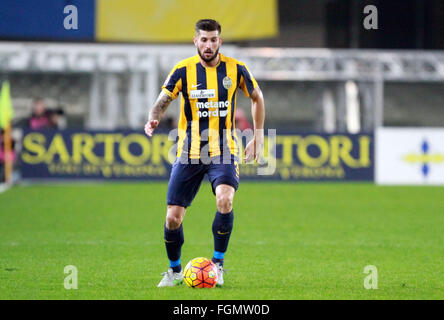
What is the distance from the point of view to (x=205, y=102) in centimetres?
676

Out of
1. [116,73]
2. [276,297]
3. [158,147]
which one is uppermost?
[116,73]

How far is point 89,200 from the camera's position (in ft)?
49.0

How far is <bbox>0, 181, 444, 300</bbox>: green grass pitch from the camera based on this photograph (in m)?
6.69

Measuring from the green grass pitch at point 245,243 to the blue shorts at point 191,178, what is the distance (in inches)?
28.7

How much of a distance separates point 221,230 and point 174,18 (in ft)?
45.8

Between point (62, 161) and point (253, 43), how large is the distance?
35.9 ft

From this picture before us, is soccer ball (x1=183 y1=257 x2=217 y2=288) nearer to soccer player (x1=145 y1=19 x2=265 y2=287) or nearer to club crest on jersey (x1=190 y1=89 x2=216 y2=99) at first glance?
soccer player (x1=145 y1=19 x2=265 y2=287)

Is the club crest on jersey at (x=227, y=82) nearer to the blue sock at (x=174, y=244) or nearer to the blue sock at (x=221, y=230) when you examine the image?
the blue sock at (x=221, y=230)

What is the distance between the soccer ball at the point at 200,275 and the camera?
6.65 m

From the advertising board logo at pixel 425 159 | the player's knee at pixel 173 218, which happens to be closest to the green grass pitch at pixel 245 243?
the player's knee at pixel 173 218

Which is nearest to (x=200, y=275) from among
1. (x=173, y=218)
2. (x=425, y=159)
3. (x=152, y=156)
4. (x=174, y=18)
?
(x=173, y=218)

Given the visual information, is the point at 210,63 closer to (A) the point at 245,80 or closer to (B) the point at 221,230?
(A) the point at 245,80
